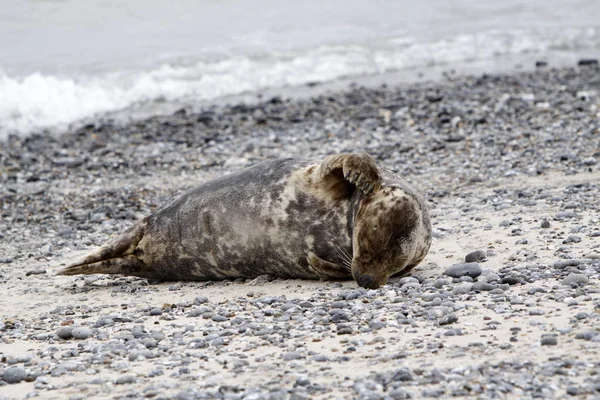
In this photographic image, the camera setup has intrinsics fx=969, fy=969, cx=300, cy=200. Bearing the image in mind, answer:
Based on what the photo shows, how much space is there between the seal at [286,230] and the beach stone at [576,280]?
907mm

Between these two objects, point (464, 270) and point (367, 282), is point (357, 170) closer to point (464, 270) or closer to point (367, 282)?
point (367, 282)

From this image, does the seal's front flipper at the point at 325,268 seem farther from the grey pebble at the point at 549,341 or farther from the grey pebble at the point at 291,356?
the grey pebble at the point at 549,341

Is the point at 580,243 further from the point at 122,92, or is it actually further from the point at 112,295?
the point at 122,92

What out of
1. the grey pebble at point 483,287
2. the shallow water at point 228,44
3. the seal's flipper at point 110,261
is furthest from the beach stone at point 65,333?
the shallow water at point 228,44

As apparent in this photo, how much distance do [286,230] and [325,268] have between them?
336 mm

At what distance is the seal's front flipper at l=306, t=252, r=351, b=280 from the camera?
566 centimetres

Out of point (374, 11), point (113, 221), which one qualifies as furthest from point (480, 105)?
point (374, 11)

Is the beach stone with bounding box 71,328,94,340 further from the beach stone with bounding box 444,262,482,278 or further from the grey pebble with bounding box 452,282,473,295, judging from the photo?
the beach stone with bounding box 444,262,482,278

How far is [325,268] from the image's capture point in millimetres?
5672

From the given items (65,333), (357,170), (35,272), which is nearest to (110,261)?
(35,272)

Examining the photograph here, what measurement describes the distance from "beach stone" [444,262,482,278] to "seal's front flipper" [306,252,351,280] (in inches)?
23.9

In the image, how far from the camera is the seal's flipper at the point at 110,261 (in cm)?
635

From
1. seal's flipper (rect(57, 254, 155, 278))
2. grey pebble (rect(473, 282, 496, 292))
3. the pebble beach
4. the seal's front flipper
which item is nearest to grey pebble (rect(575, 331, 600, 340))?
the pebble beach

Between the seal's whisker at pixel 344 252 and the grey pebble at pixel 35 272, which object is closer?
the seal's whisker at pixel 344 252
